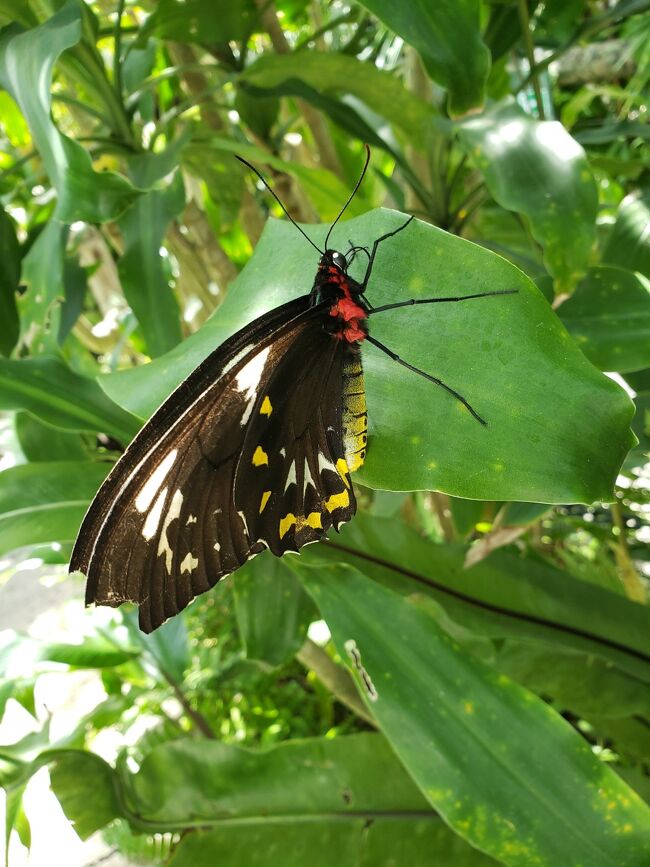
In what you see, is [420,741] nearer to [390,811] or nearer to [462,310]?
[390,811]

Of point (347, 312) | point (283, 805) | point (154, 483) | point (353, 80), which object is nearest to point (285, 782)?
point (283, 805)

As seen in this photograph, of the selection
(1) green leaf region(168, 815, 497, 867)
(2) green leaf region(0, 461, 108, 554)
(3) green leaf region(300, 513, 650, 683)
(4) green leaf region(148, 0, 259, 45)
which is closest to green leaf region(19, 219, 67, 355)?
(2) green leaf region(0, 461, 108, 554)

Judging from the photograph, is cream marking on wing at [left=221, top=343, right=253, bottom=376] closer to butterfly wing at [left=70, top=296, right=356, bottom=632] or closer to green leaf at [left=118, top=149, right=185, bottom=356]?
butterfly wing at [left=70, top=296, right=356, bottom=632]

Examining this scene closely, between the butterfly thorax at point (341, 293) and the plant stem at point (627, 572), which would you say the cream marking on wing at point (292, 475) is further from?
the plant stem at point (627, 572)

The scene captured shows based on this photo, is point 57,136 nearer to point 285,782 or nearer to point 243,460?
point 243,460

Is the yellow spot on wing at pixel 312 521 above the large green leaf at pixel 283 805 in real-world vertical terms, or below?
above

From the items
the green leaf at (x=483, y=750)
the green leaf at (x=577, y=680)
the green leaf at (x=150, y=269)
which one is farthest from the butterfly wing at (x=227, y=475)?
the green leaf at (x=577, y=680)

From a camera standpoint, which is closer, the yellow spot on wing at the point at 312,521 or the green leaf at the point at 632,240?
the yellow spot on wing at the point at 312,521
